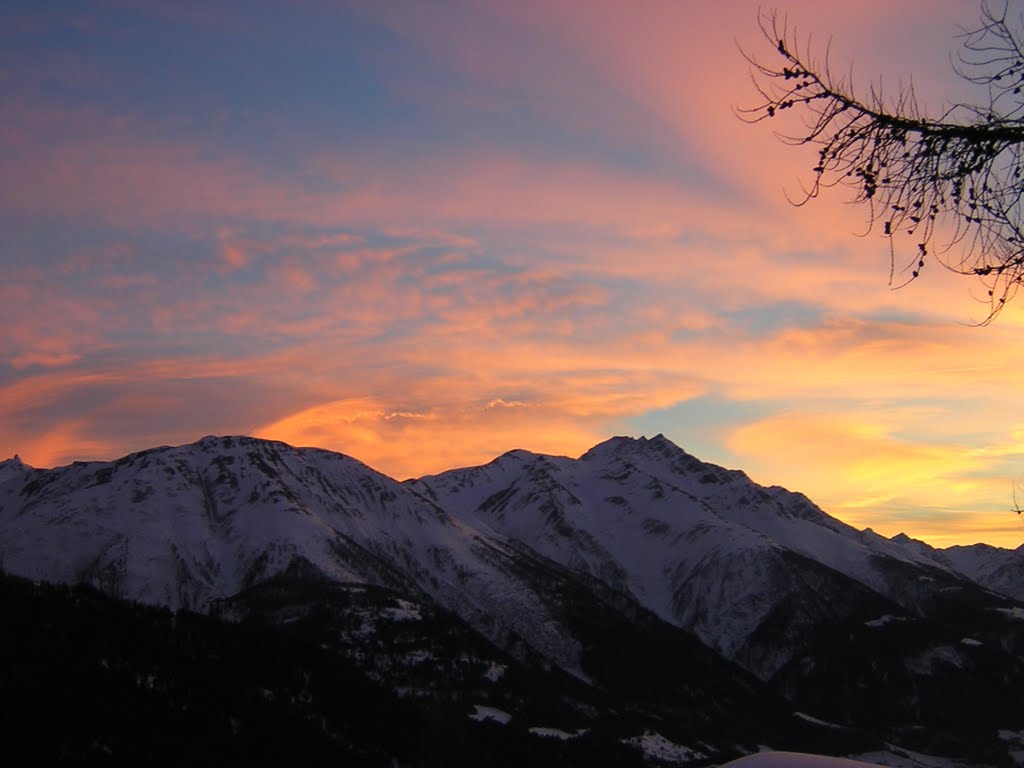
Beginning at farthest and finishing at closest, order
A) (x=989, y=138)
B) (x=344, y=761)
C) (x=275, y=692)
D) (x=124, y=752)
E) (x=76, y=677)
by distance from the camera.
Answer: (x=275, y=692), (x=344, y=761), (x=76, y=677), (x=124, y=752), (x=989, y=138)

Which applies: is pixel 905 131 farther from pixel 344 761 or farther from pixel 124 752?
pixel 344 761

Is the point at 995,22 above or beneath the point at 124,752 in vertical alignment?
above

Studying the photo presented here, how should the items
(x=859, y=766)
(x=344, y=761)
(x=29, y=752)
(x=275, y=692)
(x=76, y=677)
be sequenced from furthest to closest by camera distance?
(x=275, y=692) < (x=344, y=761) < (x=76, y=677) < (x=29, y=752) < (x=859, y=766)

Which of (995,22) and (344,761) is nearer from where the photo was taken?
(995,22)

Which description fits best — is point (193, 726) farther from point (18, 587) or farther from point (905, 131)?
point (905, 131)

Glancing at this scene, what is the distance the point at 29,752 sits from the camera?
125 metres

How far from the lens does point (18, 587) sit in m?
176

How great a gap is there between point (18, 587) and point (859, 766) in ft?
570

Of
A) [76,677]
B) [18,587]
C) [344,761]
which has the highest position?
[18,587]

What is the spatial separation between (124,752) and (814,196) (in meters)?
142

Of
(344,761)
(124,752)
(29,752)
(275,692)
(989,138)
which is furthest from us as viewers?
(275,692)

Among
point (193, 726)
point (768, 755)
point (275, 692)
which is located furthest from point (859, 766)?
point (275, 692)

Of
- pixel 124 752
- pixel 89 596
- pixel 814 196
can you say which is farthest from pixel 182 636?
pixel 814 196

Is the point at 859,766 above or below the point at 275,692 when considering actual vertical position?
above
